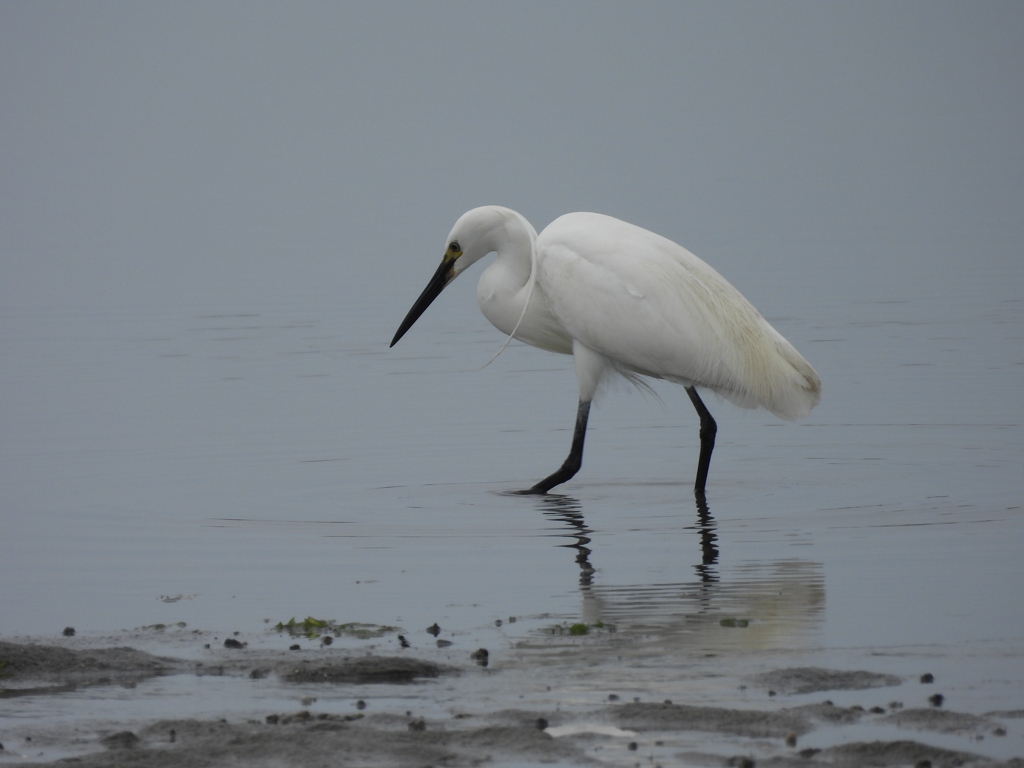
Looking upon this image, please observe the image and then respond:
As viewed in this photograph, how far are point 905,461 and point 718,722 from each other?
6.51 meters

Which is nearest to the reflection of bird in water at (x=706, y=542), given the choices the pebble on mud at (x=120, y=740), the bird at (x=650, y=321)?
the bird at (x=650, y=321)

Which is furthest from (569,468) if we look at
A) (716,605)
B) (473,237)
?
(716,605)

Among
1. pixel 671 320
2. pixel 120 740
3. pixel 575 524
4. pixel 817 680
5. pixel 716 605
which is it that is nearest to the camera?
pixel 120 740

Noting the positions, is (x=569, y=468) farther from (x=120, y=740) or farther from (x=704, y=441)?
(x=120, y=740)

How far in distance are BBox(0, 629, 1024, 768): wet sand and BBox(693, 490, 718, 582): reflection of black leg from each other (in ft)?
5.02

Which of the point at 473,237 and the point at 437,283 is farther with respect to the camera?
the point at 437,283

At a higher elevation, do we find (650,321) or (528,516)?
(650,321)

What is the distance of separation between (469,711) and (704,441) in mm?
5267

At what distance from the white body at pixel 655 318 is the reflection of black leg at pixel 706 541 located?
79cm

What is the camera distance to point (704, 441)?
1131cm

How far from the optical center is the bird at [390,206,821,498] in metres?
11.1

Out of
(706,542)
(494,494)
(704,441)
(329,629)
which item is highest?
(704,441)

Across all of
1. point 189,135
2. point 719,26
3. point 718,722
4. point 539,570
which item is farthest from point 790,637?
point 719,26

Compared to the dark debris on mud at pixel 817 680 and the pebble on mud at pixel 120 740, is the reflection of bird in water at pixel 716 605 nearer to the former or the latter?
the dark debris on mud at pixel 817 680
